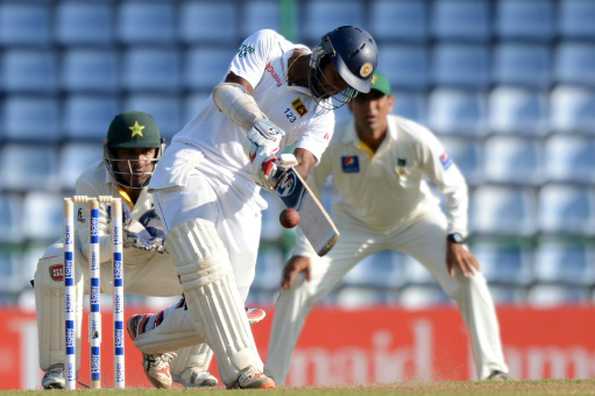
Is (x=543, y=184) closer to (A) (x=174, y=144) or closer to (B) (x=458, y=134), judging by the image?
(B) (x=458, y=134)

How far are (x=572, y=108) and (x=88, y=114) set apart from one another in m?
4.34

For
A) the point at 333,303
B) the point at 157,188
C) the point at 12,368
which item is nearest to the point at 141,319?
the point at 157,188

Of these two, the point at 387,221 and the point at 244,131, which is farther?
the point at 387,221

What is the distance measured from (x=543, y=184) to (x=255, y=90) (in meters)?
6.61

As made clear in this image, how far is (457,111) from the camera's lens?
1187 cm

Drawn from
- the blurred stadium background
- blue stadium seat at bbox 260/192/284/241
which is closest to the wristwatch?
the blurred stadium background

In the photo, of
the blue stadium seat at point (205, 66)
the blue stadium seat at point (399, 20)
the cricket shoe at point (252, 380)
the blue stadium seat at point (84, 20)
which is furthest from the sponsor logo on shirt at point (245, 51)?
the blue stadium seat at point (84, 20)

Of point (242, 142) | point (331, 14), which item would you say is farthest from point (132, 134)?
point (331, 14)

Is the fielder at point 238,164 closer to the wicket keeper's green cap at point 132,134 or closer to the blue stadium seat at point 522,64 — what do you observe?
the wicket keeper's green cap at point 132,134

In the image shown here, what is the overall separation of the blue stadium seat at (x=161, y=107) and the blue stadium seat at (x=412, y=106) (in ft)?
6.38

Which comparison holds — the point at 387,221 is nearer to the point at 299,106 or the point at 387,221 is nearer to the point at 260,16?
the point at 299,106

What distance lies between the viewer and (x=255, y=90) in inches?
209

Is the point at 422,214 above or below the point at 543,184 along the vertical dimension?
below

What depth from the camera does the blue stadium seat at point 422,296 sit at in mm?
11000
